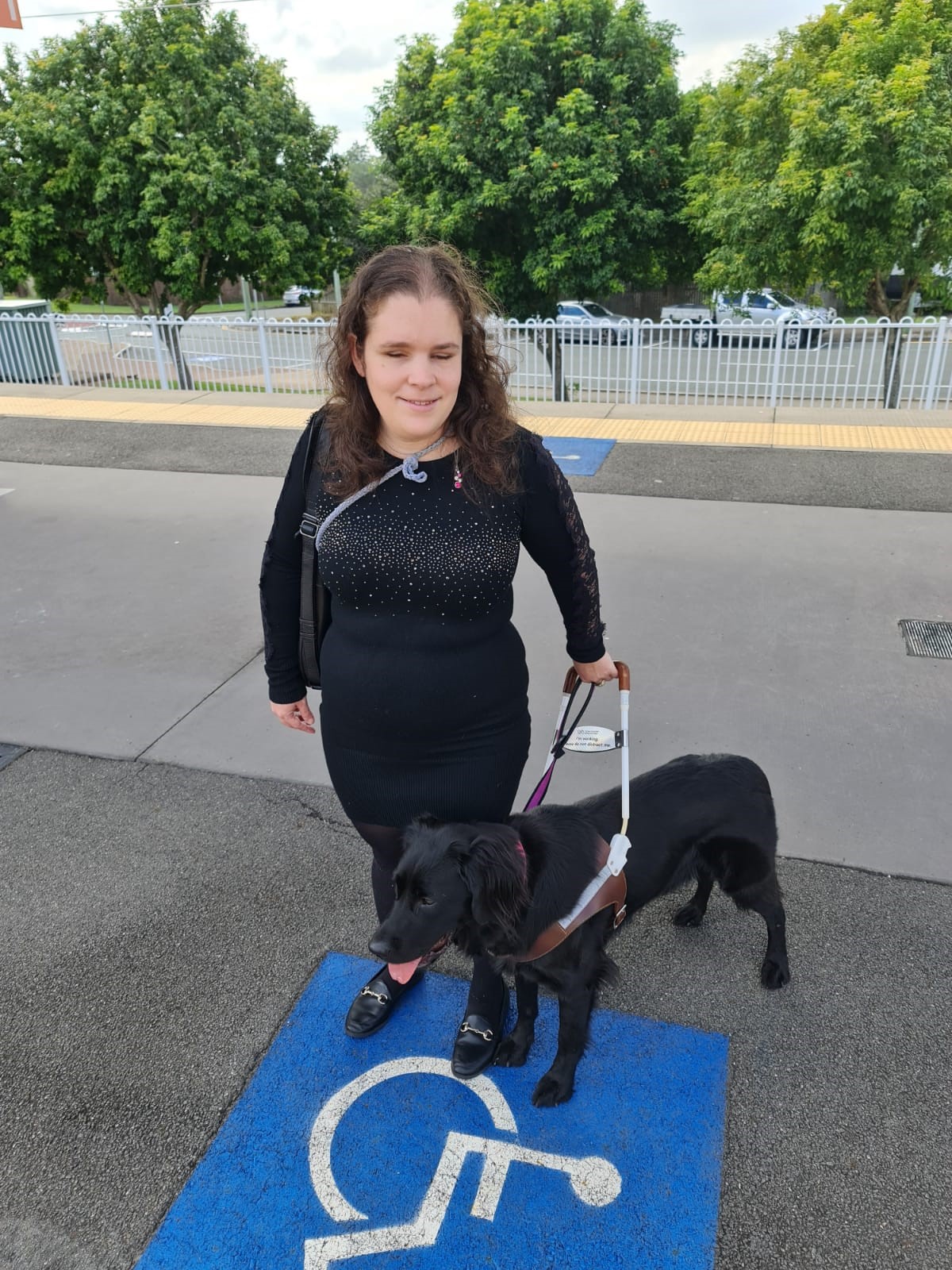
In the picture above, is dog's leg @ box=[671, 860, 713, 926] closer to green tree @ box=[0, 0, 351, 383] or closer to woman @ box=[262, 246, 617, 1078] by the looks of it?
A: woman @ box=[262, 246, 617, 1078]

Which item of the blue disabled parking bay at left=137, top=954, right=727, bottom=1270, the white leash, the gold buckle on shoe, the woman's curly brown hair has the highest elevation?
the woman's curly brown hair

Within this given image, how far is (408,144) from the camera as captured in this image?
15.5 metres

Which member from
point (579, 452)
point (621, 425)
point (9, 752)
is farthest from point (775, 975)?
point (621, 425)

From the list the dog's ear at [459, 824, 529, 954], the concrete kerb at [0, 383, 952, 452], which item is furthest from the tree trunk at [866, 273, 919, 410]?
the dog's ear at [459, 824, 529, 954]

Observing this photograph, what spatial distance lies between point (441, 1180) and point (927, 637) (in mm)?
4086

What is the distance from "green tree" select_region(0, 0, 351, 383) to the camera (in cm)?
1428

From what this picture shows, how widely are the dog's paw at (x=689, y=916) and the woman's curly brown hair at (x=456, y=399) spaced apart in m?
1.76

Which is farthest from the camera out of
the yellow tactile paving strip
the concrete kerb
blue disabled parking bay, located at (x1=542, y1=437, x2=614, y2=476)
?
the concrete kerb

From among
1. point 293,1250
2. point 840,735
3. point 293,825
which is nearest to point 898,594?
point 840,735

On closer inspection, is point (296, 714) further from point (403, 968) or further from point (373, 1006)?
point (373, 1006)

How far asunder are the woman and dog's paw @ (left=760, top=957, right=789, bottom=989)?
113cm

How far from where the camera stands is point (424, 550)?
76.0 inches

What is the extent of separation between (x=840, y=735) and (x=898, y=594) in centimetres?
195

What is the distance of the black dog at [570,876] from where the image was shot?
1.91 m
